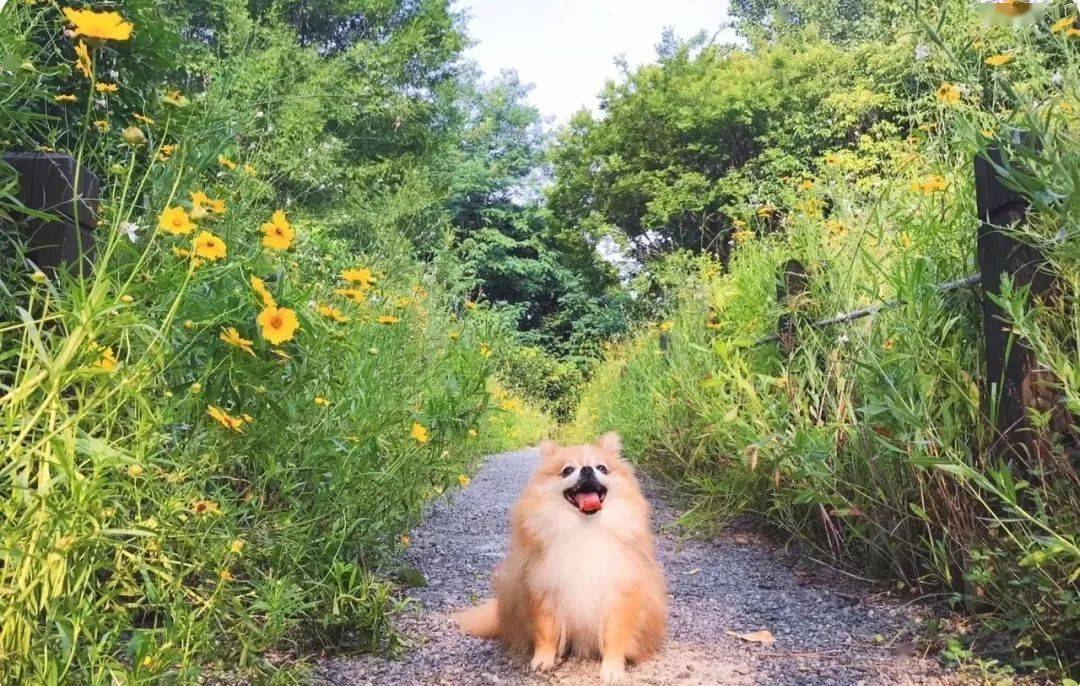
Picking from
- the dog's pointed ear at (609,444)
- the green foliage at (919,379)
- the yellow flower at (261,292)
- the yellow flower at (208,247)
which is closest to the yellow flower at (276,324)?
the yellow flower at (261,292)

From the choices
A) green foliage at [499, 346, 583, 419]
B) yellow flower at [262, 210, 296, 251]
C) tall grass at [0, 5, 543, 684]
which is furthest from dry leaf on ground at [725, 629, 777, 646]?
green foliage at [499, 346, 583, 419]

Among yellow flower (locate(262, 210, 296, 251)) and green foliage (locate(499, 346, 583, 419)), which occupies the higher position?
yellow flower (locate(262, 210, 296, 251))

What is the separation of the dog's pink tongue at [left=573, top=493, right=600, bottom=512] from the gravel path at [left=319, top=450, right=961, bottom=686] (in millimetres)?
482

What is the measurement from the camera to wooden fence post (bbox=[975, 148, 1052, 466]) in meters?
2.07

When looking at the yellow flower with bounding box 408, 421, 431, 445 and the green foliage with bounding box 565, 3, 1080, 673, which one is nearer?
the green foliage with bounding box 565, 3, 1080, 673

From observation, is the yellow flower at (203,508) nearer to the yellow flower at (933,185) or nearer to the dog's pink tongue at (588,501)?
the dog's pink tongue at (588,501)

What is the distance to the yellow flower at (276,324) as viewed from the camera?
1.86 meters

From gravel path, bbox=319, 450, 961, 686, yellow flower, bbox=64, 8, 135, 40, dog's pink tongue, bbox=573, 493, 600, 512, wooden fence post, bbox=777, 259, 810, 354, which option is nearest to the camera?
yellow flower, bbox=64, 8, 135, 40

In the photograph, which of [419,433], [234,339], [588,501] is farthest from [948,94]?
[234,339]

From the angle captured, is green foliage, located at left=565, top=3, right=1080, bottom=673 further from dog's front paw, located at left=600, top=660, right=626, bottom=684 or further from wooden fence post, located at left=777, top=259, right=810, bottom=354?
dog's front paw, located at left=600, top=660, right=626, bottom=684

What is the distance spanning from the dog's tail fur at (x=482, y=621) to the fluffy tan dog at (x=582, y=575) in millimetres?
53

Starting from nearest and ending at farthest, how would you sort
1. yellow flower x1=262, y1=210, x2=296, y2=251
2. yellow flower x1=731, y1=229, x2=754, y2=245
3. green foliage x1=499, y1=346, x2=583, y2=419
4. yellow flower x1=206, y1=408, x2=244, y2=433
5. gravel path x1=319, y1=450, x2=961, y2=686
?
yellow flower x1=206, y1=408, x2=244, y2=433 < yellow flower x1=262, y1=210, x2=296, y2=251 < gravel path x1=319, y1=450, x2=961, y2=686 < yellow flower x1=731, y1=229, x2=754, y2=245 < green foliage x1=499, y1=346, x2=583, y2=419

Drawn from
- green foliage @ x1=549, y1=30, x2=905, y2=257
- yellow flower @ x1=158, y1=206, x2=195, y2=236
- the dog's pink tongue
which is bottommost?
the dog's pink tongue

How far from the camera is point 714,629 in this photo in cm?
268
